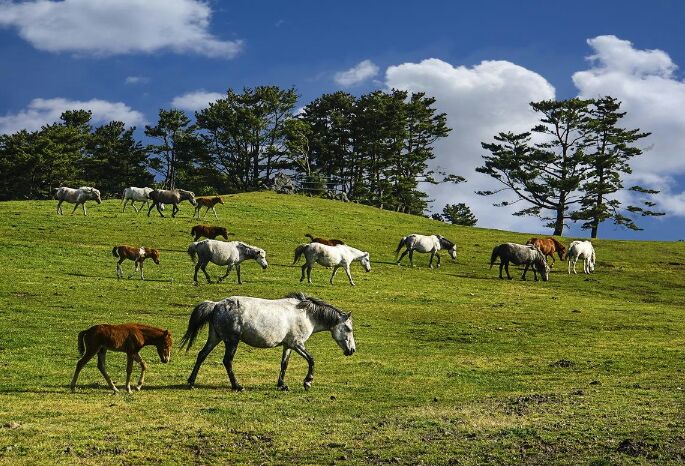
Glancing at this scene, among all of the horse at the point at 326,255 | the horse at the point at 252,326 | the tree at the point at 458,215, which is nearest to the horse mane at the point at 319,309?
the horse at the point at 252,326

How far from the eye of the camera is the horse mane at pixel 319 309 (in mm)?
17500

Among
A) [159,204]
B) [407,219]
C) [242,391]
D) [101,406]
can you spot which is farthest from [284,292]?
[407,219]

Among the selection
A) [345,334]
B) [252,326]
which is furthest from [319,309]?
[252,326]

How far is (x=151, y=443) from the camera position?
37.2 ft

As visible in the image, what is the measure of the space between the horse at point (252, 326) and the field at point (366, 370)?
2.45 ft

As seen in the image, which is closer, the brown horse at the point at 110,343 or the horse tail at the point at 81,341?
the horse tail at the point at 81,341

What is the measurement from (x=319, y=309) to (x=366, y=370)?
10.5 feet

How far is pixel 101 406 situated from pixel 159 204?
4247cm

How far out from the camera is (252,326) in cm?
1652

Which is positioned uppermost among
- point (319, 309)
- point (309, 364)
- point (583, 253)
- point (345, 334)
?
point (583, 253)

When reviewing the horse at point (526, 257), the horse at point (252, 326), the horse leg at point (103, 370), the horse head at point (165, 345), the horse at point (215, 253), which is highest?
the horse at point (526, 257)

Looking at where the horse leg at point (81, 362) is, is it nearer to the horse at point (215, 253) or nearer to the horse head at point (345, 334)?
the horse head at point (345, 334)

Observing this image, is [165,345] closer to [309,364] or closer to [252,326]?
[252,326]

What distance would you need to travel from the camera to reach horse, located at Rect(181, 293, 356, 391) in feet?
54.0
